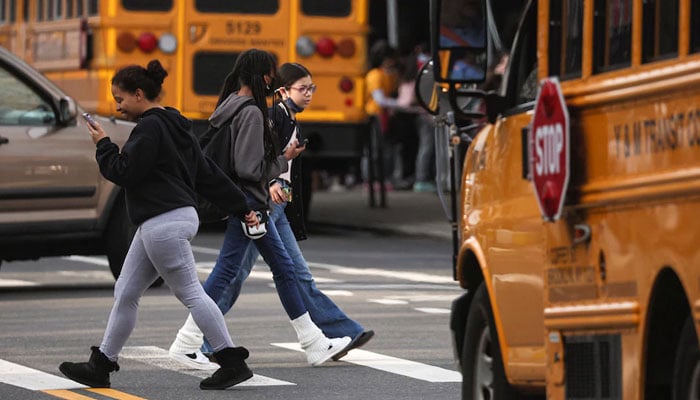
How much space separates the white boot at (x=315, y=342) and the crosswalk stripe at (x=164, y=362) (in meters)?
0.54

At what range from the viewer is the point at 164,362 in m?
11.6

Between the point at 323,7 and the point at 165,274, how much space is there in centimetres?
1243

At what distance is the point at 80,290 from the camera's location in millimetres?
16500

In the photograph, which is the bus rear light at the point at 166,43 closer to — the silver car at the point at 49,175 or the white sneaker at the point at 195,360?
the silver car at the point at 49,175

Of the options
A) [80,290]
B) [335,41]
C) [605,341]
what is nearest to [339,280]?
[80,290]

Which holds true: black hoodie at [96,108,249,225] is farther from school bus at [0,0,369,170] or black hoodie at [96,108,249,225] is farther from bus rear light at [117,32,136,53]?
bus rear light at [117,32,136,53]

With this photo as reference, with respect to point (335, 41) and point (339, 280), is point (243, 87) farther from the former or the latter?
point (335, 41)

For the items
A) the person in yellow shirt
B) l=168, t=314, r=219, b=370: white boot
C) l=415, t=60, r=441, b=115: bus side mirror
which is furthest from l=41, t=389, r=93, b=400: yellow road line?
the person in yellow shirt

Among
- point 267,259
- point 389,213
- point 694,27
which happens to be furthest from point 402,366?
point 389,213

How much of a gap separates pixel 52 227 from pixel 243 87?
202 inches

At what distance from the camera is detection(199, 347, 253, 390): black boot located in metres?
10.4

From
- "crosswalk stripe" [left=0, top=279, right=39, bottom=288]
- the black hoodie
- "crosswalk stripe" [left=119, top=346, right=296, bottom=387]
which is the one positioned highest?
the black hoodie

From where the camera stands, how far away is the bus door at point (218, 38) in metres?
22.1

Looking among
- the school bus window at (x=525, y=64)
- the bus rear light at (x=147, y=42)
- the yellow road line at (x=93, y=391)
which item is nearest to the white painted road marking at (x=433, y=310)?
the yellow road line at (x=93, y=391)
